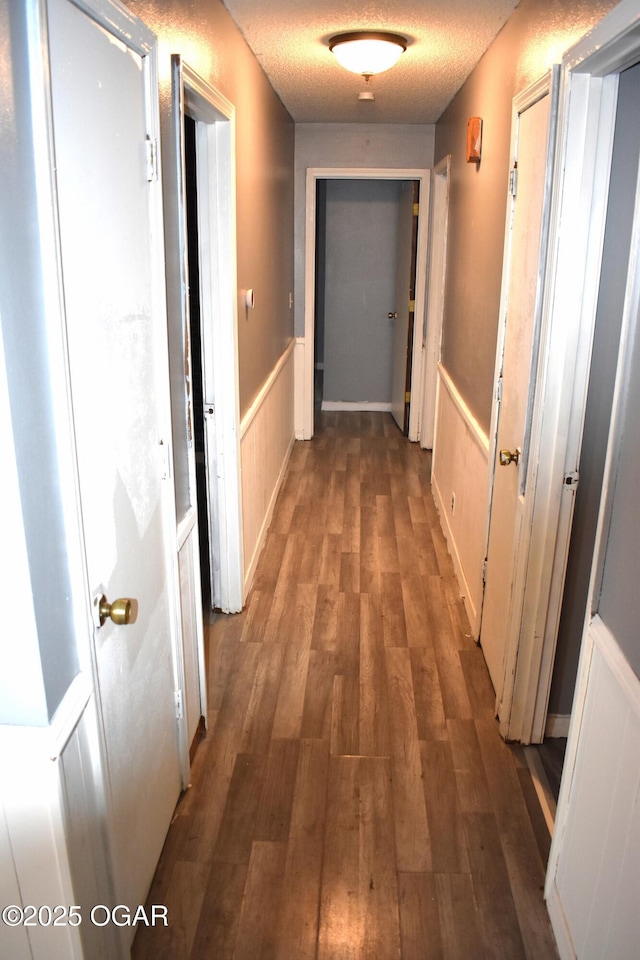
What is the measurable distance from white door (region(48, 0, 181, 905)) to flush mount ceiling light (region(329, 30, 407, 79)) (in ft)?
5.57

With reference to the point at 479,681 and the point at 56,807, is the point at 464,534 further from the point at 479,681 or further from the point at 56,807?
the point at 56,807

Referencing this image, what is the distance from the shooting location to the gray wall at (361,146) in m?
5.36

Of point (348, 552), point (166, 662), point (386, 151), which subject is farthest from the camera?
point (386, 151)

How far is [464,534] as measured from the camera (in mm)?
3518

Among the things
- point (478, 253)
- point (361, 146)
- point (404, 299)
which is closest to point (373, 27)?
point (478, 253)

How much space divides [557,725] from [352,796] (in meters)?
0.76

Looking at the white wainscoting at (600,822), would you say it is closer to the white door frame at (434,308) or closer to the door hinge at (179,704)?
the door hinge at (179,704)

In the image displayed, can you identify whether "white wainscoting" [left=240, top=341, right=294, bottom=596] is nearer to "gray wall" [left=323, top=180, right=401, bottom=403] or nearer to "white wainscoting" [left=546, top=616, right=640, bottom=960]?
"gray wall" [left=323, top=180, right=401, bottom=403]

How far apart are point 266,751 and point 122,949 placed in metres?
0.87

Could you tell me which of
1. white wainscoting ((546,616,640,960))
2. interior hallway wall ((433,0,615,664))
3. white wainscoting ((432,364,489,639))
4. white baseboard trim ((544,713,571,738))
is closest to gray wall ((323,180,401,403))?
interior hallway wall ((433,0,615,664))

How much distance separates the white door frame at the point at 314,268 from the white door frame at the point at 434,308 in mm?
83

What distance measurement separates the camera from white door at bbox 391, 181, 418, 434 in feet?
18.6

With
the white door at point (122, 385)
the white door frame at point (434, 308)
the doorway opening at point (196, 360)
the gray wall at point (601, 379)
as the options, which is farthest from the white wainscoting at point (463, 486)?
the white door at point (122, 385)

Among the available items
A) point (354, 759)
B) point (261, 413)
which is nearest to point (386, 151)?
point (261, 413)
